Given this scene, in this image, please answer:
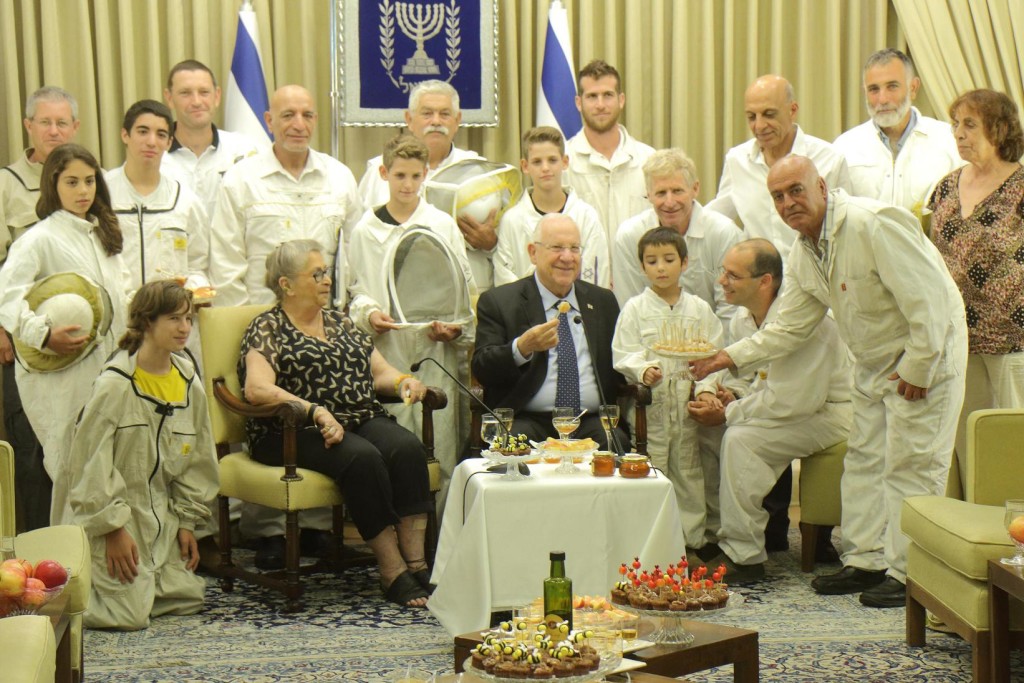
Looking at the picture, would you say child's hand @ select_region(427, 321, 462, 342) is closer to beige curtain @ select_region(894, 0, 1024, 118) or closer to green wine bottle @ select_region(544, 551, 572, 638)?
green wine bottle @ select_region(544, 551, 572, 638)

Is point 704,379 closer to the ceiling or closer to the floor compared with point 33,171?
closer to the floor

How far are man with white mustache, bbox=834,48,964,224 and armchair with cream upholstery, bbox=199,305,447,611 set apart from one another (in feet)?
7.69

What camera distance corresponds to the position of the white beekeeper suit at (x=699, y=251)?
19.0ft

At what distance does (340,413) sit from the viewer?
5.21 meters

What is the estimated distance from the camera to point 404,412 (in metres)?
5.62

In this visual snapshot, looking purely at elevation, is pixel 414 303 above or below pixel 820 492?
above

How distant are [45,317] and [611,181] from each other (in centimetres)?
264

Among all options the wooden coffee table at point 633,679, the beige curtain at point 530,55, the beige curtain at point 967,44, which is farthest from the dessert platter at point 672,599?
the beige curtain at point 967,44

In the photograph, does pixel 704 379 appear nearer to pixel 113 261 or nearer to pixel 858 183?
pixel 858 183

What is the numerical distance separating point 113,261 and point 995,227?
3.38 metres

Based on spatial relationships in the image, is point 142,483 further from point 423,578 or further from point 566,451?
point 566,451

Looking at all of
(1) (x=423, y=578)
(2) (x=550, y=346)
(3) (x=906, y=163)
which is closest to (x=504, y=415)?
(2) (x=550, y=346)

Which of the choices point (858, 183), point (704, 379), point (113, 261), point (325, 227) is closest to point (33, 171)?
point (113, 261)

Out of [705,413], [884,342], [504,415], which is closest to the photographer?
[504,415]
